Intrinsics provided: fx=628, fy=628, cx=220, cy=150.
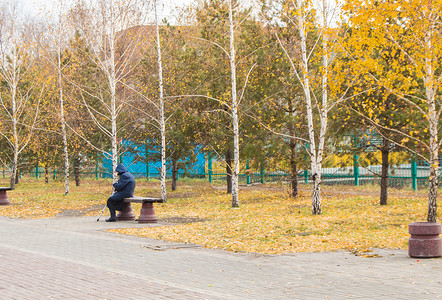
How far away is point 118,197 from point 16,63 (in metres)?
17.4

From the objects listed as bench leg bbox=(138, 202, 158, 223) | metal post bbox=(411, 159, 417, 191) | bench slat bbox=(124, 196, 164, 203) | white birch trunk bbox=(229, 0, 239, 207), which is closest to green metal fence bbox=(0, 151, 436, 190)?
metal post bbox=(411, 159, 417, 191)

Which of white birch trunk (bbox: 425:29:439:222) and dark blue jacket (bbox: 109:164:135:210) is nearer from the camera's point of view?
white birch trunk (bbox: 425:29:439:222)

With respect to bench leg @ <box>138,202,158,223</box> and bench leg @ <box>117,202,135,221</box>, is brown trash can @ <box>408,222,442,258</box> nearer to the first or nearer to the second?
bench leg @ <box>138,202,158,223</box>

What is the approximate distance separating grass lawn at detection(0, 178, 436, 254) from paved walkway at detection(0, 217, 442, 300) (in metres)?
1.17

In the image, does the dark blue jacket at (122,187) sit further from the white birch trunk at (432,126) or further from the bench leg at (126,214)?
the white birch trunk at (432,126)

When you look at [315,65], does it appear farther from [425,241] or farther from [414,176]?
[425,241]

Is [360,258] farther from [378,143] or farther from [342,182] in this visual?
[342,182]

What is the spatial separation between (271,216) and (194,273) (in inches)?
340

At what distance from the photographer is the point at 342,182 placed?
28219 mm

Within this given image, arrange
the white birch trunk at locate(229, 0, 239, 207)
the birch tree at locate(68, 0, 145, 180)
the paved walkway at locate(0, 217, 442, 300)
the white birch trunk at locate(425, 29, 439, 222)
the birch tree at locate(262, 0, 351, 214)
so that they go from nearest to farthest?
the paved walkway at locate(0, 217, 442, 300) < the white birch trunk at locate(425, 29, 439, 222) < the birch tree at locate(262, 0, 351, 214) < the white birch trunk at locate(229, 0, 239, 207) < the birch tree at locate(68, 0, 145, 180)

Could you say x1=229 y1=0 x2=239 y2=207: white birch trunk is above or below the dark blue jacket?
above

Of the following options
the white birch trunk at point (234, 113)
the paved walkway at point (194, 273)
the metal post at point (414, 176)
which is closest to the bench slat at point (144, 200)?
the paved walkway at point (194, 273)

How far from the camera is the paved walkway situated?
24.0ft

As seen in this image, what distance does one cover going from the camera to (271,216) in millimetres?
17266
